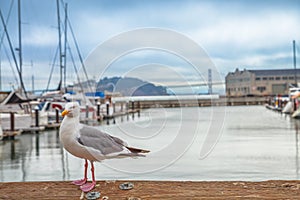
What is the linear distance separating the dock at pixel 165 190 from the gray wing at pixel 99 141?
0.28 meters

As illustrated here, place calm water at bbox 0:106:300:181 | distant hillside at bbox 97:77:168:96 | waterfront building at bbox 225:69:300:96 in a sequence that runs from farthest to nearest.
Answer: waterfront building at bbox 225:69:300:96 < calm water at bbox 0:106:300:181 < distant hillside at bbox 97:77:168:96

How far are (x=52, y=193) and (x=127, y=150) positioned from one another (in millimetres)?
584

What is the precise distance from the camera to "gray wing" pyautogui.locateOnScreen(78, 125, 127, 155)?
2.70 metres

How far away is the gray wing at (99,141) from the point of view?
2.70m

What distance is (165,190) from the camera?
2723mm

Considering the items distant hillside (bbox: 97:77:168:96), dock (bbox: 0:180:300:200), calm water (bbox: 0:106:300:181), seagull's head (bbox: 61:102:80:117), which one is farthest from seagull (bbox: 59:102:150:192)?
calm water (bbox: 0:106:300:181)

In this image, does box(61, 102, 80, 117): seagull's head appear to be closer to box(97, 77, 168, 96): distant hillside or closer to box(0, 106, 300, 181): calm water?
box(97, 77, 168, 96): distant hillside

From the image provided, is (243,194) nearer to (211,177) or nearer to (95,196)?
(95,196)

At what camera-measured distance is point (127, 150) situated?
2795mm

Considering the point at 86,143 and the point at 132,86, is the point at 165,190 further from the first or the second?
the point at 132,86

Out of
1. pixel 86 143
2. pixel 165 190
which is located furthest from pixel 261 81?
pixel 86 143

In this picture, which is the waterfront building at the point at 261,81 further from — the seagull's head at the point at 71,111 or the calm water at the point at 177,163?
the seagull's head at the point at 71,111

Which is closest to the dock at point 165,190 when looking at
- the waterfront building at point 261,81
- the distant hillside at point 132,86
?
the distant hillside at point 132,86

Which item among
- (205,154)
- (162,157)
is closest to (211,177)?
(162,157)
